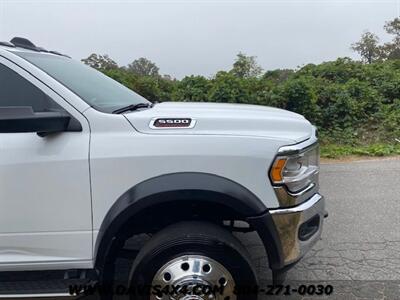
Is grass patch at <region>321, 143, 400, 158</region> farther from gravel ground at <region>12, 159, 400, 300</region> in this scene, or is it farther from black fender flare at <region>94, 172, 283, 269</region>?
black fender flare at <region>94, 172, 283, 269</region>

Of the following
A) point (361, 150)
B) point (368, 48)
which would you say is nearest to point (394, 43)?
point (368, 48)

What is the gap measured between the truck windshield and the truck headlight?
1.14 meters

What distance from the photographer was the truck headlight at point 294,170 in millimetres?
2441

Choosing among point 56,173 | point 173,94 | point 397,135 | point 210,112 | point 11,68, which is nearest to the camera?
point 56,173

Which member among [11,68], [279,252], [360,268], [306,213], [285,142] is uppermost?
[11,68]

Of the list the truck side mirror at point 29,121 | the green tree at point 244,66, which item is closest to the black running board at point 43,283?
the truck side mirror at point 29,121

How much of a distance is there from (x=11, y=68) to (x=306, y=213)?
2.10 meters

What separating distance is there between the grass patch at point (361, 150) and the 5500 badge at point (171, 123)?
6.39 metres

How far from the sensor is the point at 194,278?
2.43 m

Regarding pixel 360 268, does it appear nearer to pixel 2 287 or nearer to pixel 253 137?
pixel 253 137

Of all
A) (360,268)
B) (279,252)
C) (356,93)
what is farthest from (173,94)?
(279,252)

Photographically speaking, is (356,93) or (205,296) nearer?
(205,296)

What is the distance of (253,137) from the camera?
2479 millimetres

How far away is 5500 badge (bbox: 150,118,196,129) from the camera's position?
2500mm
